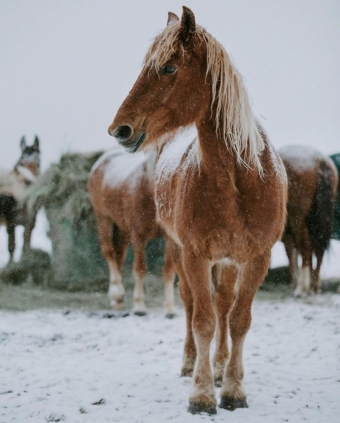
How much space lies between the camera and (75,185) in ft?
23.4

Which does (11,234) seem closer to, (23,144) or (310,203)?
(23,144)

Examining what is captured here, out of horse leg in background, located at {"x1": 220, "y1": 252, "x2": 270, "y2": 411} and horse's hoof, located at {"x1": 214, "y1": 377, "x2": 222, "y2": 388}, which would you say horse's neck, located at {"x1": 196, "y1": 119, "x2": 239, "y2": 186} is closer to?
horse leg in background, located at {"x1": 220, "y1": 252, "x2": 270, "y2": 411}

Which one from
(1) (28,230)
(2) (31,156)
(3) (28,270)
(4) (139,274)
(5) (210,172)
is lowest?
(3) (28,270)

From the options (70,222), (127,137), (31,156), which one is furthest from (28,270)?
(127,137)

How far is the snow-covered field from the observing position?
100 inches

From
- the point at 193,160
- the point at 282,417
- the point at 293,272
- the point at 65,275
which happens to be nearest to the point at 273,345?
the point at 282,417

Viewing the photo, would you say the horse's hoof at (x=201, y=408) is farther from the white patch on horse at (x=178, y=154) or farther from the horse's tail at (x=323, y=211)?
the horse's tail at (x=323, y=211)

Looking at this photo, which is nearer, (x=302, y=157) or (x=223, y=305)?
(x=223, y=305)

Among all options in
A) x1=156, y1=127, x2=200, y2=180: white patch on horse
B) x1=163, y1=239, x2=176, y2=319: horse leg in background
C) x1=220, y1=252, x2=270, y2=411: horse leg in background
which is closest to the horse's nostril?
x1=156, y1=127, x2=200, y2=180: white patch on horse

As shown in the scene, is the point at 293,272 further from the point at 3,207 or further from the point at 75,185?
the point at 3,207

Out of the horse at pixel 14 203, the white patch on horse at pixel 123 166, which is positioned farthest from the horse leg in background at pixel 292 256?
the horse at pixel 14 203

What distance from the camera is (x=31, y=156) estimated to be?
31.8 ft

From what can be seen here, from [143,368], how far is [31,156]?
23.1 feet

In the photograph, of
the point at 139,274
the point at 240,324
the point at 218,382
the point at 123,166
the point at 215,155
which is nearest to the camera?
the point at 215,155
